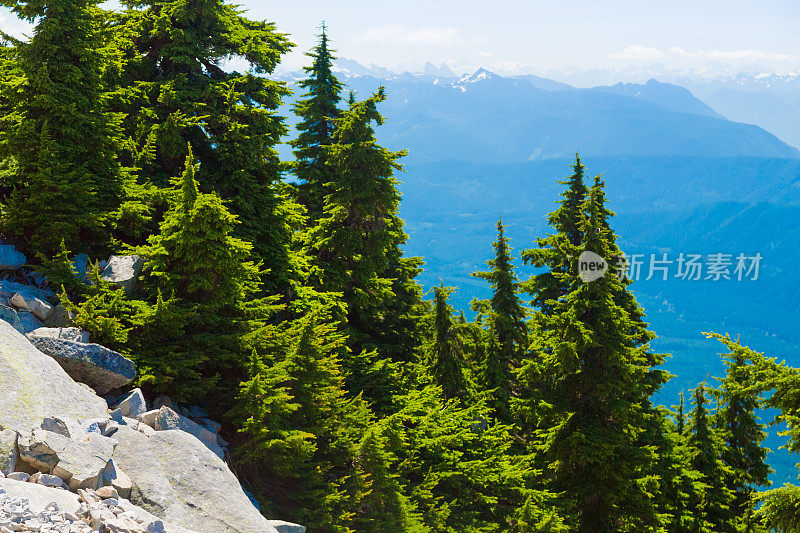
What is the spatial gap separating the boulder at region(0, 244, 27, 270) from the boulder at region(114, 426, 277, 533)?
248 inches

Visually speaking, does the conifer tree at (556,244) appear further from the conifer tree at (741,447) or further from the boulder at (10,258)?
the boulder at (10,258)

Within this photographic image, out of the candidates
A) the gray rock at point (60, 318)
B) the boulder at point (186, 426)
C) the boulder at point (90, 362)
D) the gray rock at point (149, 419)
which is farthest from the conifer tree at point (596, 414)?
the gray rock at point (60, 318)

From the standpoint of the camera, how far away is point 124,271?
522 inches

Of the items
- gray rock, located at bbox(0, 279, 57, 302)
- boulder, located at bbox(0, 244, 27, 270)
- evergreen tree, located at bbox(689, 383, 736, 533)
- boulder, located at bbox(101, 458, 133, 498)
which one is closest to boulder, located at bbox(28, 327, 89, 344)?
gray rock, located at bbox(0, 279, 57, 302)

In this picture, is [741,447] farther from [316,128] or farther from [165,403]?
[165,403]

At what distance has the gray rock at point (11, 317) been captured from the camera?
11.1 metres

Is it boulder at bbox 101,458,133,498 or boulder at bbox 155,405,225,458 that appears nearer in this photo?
boulder at bbox 101,458,133,498

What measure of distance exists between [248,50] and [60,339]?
1398cm

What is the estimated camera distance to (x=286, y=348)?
13.7 metres

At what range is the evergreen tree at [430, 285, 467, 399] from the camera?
20.5 m

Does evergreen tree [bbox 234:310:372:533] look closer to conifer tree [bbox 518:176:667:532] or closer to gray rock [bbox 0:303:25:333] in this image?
gray rock [bbox 0:303:25:333]

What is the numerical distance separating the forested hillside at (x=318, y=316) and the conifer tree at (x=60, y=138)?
0.06 m

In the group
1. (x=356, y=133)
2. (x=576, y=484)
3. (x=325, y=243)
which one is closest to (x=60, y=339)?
(x=325, y=243)

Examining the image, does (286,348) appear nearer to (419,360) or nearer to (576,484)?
(419,360)
